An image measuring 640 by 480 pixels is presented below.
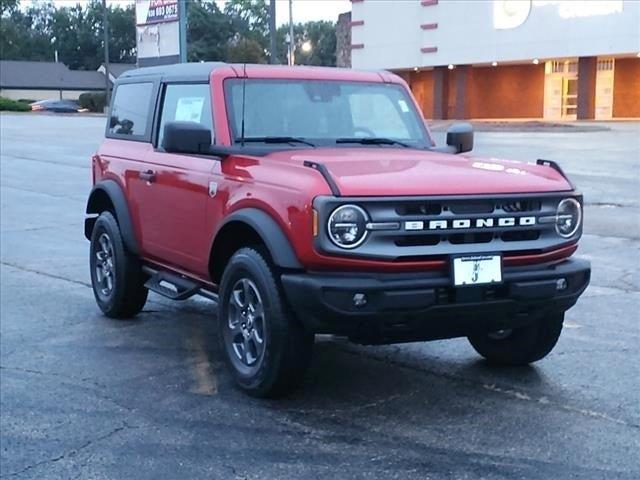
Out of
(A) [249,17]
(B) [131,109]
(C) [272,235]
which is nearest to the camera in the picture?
(C) [272,235]

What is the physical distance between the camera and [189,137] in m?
5.62

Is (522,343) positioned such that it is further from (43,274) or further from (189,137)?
(43,274)

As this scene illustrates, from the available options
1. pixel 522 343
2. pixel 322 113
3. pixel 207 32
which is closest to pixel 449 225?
pixel 522 343

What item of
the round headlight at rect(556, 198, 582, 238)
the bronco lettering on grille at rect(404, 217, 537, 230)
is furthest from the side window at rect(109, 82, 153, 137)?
the round headlight at rect(556, 198, 582, 238)

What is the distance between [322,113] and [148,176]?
1.40 m

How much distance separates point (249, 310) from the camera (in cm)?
531

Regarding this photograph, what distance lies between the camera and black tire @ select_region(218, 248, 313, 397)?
4.94 metres

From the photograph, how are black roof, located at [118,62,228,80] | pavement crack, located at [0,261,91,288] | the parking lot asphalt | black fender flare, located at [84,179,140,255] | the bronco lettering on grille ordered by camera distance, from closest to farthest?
the parking lot asphalt
the bronco lettering on grille
black roof, located at [118,62,228,80]
black fender flare, located at [84,179,140,255]
pavement crack, located at [0,261,91,288]

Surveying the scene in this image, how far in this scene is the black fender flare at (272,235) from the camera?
4805mm

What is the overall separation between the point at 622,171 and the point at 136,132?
587 inches

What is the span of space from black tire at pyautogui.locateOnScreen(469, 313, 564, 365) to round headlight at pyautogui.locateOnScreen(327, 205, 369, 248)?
1.39 metres

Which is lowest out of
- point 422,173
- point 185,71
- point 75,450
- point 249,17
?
point 75,450

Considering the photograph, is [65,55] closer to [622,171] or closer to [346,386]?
[622,171]

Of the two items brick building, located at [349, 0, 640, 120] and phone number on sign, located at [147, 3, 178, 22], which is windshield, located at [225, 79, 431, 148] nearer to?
phone number on sign, located at [147, 3, 178, 22]
